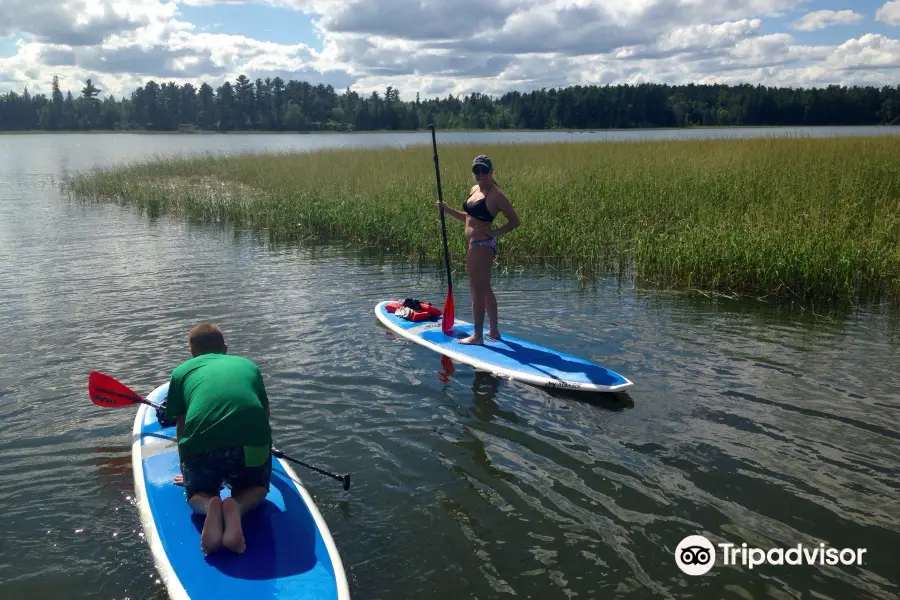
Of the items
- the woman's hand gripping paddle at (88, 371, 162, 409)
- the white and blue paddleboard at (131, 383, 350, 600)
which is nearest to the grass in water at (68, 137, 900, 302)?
the white and blue paddleboard at (131, 383, 350, 600)

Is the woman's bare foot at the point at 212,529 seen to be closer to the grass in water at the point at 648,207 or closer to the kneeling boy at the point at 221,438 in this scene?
the kneeling boy at the point at 221,438

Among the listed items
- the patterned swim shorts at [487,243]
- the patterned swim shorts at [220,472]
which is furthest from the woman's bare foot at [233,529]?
the patterned swim shorts at [487,243]

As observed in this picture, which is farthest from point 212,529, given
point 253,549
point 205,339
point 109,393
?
point 109,393

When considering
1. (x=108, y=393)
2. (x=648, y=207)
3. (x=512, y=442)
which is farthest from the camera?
(x=648, y=207)

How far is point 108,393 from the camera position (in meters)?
5.55

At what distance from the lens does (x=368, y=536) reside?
185 inches

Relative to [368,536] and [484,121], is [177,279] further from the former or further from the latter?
[484,121]

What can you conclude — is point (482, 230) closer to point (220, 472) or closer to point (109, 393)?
point (109, 393)

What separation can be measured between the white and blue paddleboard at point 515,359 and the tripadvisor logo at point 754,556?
2.41 m

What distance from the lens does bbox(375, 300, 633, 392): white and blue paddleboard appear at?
6.95 m

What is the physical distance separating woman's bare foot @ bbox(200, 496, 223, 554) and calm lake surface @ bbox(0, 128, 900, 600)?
0.52 m

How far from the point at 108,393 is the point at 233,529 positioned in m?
2.20

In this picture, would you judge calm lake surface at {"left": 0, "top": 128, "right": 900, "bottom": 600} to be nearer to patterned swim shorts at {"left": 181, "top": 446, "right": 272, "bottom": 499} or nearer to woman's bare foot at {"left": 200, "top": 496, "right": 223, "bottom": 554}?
woman's bare foot at {"left": 200, "top": 496, "right": 223, "bottom": 554}

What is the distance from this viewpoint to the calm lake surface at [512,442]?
431cm
